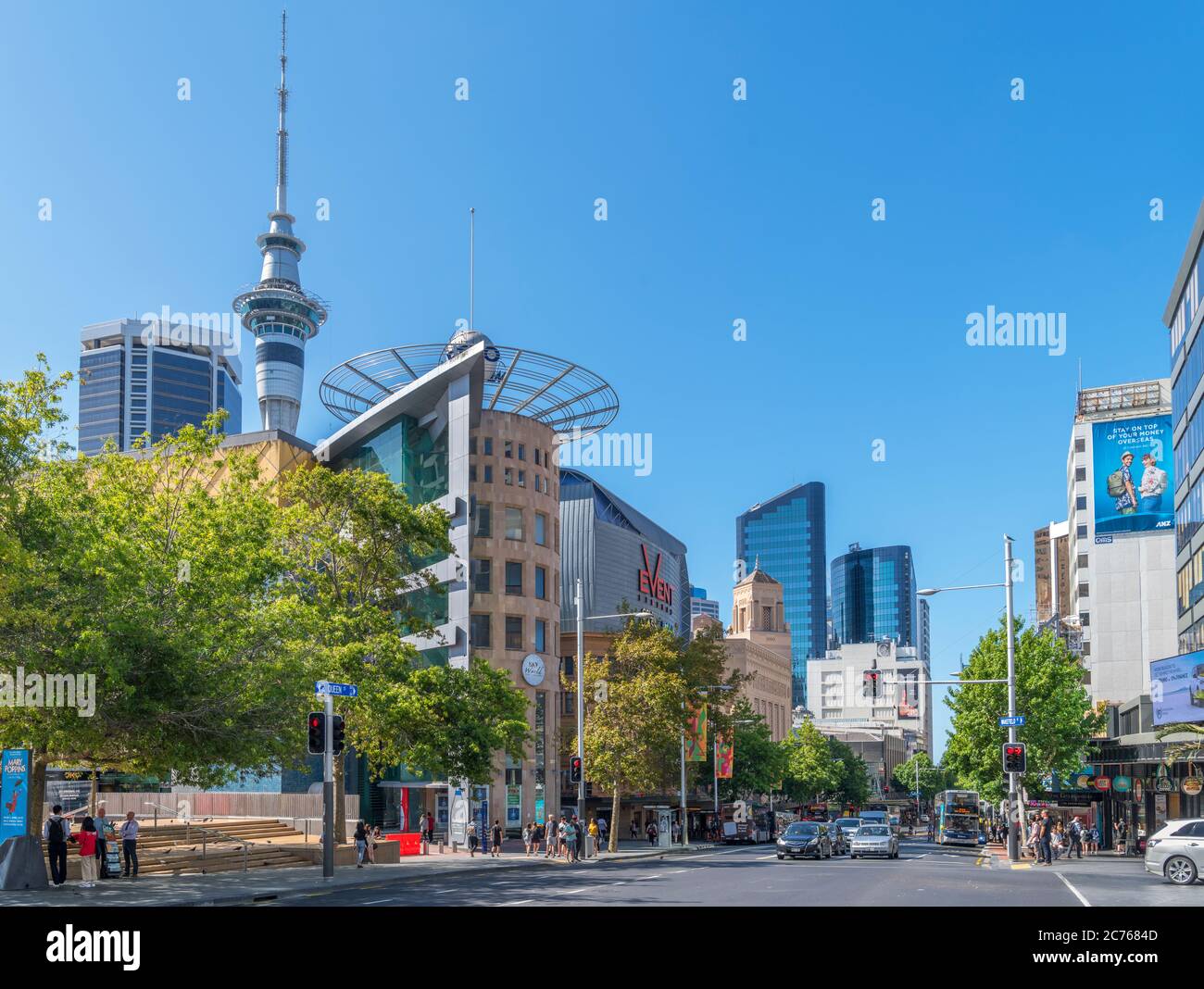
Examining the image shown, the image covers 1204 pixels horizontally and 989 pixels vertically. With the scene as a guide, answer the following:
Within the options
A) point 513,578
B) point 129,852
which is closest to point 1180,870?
point 129,852

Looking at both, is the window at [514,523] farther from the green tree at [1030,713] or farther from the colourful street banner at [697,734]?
the green tree at [1030,713]

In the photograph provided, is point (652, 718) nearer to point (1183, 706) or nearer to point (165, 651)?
point (1183, 706)

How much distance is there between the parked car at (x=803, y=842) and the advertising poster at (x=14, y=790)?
101 feet

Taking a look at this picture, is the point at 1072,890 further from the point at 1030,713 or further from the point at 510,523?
the point at 510,523

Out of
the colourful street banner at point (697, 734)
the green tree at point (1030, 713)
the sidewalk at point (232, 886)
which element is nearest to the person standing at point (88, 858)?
the sidewalk at point (232, 886)

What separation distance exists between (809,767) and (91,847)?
112 meters

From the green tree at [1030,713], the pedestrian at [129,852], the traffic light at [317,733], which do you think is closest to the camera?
the traffic light at [317,733]

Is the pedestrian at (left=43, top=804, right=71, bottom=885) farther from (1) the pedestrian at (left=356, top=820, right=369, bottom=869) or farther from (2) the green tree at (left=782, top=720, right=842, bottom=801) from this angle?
(2) the green tree at (left=782, top=720, right=842, bottom=801)

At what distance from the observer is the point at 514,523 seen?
74000 millimetres

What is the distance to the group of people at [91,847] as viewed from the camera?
29.5 meters

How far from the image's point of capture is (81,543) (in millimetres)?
30906

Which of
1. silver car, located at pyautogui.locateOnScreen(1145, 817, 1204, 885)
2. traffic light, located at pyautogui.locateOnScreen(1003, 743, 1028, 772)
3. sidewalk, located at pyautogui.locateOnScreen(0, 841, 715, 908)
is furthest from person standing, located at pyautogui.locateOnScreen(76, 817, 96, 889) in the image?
traffic light, located at pyautogui.locateOnScreen(1003, 743, 1028, 772)
